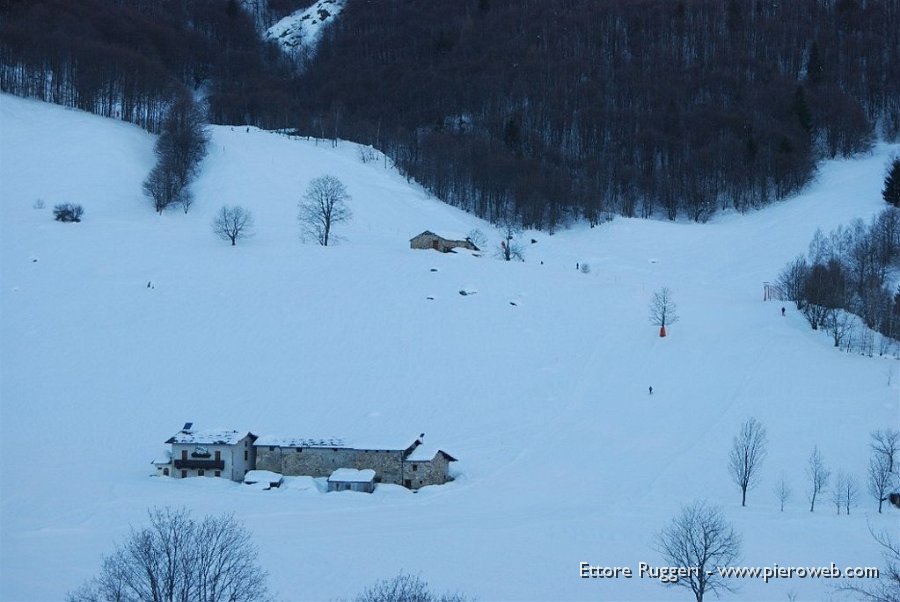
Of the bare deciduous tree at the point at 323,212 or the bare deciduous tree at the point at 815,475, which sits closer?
the bare deciduous tree at the point at 815,475

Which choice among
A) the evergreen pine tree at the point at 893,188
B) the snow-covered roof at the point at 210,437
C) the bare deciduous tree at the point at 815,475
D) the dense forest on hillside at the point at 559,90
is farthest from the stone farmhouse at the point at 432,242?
the evergreen pine tree at the point at 893,188

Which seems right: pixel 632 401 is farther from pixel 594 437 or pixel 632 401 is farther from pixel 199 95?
pixel 199 95

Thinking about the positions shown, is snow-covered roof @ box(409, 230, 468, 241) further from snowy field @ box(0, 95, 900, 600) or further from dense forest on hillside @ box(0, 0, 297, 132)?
dense forest on hillside @ box(0, 0, 297, 132)

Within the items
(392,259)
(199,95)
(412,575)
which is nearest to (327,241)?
(392,259)

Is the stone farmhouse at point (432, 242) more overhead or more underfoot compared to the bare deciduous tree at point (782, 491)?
more overhead

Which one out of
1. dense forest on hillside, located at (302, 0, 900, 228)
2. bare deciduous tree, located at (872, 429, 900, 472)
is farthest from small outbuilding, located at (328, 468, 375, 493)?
dense forest on hillside, located at (302, 0, 900, 228)

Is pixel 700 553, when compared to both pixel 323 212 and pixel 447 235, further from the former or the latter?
pixel 323 212

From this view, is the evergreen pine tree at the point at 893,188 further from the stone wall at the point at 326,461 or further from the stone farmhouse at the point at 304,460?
the stone wall at the point at 326,461
